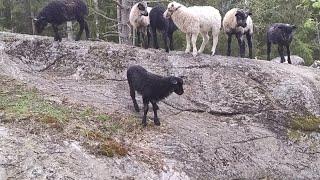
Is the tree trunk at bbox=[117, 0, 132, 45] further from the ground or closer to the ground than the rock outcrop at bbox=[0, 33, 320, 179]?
further from the ground

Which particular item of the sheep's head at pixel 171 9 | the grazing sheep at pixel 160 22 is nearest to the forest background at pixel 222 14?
the grazing sheep at pixel 160 22

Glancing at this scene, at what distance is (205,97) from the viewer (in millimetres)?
11828

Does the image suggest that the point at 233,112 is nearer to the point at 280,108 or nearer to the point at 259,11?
the point at 280,108

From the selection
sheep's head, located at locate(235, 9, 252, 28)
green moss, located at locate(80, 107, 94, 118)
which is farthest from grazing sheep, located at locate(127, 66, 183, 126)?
sheep's head, located at locate(235, 9, 252, 28)

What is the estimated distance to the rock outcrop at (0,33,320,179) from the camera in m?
9.92

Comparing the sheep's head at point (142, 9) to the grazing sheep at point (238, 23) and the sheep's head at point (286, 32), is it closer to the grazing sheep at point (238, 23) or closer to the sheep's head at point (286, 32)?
the grazing sheep at point (238, 23)

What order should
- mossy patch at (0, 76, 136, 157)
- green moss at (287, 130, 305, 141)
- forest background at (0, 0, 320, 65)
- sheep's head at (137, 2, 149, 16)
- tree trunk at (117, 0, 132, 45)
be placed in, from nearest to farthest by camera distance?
mossy patch at (0, 76, 136, 157)
green moss at (287, 130, 305, 141)
sheep's head at (137, 2, 149, 16)
tree trunk at (117, 0, 132, 45)
forest background at (0, 0, 320, 65)

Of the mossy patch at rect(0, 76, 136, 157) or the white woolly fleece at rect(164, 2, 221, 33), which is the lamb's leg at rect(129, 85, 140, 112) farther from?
the white woolly fleece at rect(164, 2, 221, 33)

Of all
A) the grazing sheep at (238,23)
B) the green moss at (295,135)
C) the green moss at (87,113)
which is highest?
the grazing sheep at (238,23)

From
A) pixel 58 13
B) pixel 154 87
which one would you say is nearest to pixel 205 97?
pixel 154 87

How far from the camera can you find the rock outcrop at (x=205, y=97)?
32.6 feet

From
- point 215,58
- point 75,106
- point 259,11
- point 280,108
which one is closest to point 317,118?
point 280,108

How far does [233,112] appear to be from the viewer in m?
11.5

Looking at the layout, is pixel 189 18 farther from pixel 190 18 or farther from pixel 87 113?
pixel 87 113
